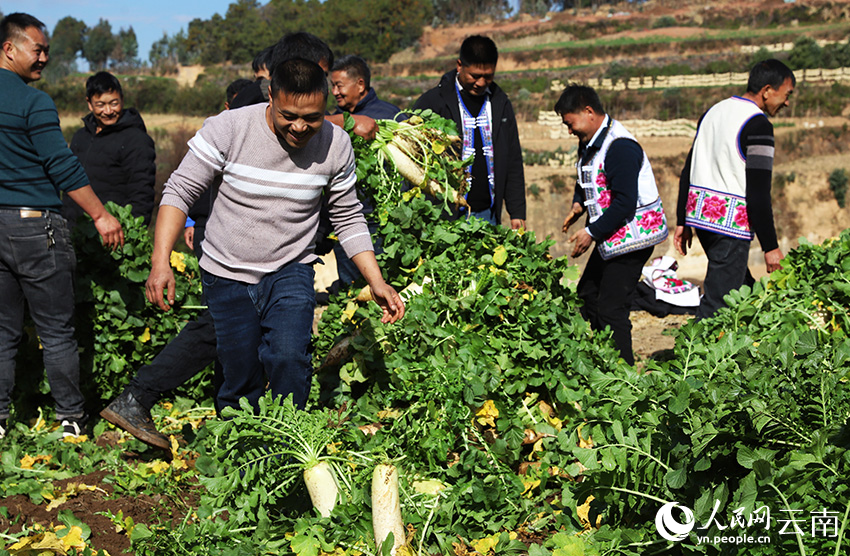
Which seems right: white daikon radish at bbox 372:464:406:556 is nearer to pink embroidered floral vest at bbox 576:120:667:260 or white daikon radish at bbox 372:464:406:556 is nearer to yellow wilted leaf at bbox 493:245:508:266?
yellow wilted leaf at bbox 493:245:508:266

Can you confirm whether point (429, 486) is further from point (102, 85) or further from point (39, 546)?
point (102, 85)

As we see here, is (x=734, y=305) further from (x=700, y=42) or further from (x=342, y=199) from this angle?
(x=700, y=42)

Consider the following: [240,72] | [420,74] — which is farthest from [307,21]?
[420,74]

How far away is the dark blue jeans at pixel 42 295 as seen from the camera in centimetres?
363

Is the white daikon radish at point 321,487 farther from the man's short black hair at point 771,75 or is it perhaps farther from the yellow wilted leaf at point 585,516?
the man's short black hair at point 771,75

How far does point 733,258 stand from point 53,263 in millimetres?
3543

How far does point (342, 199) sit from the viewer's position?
10.3 feet

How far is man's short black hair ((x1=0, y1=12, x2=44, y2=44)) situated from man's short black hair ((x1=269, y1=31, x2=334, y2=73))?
1.14 metres

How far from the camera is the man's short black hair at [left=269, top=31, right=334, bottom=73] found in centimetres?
381

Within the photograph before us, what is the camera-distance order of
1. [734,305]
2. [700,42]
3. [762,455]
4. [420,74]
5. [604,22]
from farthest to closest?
[604,22]
[420,74]
[700,42]
[734,305]
[762,455]

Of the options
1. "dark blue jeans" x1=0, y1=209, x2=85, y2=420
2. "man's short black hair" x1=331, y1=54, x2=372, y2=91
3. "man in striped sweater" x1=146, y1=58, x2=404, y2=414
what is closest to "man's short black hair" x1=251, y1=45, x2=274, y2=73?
"man's short black hair" x1=331, y1=54, x2=372, y2=91

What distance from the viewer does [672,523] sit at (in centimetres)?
221

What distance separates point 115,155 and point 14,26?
4.56 feet

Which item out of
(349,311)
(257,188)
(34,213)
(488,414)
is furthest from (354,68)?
(488,414)
